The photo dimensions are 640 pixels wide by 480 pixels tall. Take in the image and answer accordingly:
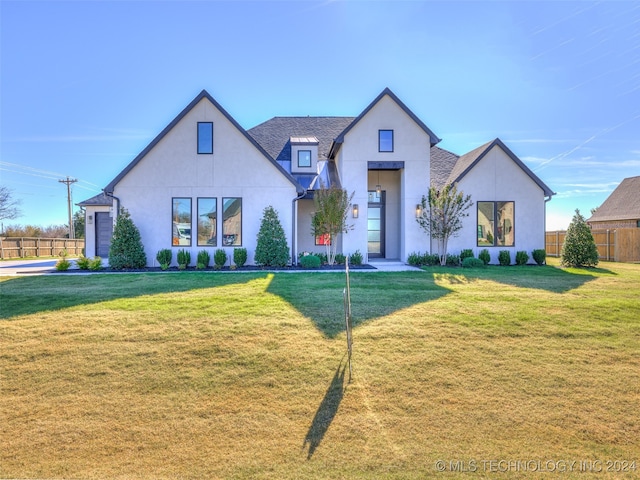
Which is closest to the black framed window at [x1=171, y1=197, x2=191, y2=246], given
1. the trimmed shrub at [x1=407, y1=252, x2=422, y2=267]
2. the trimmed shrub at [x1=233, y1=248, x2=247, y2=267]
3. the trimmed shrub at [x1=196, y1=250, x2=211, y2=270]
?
the trimmed shrub at [x1=196, y1=250, x2=211, y2=270]

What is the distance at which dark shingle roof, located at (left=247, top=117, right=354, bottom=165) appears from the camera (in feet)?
63.2

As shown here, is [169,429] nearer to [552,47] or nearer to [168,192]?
[168,192]

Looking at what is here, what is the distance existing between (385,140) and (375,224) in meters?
4.02

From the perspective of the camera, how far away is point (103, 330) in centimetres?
581

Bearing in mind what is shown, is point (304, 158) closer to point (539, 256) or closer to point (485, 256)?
point (485, 256)

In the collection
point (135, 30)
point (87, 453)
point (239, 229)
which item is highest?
point (135, 30)

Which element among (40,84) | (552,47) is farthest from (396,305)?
(40,84)

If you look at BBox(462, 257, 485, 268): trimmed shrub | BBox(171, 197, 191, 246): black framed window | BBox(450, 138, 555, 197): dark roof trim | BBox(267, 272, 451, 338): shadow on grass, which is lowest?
BBox(267, 272, 451, 338): shadow on grass

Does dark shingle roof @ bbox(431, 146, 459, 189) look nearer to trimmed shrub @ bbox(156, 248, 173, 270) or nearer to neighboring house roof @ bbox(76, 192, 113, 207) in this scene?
trimmed shrub @ bbox(156, 248, 173, 270)

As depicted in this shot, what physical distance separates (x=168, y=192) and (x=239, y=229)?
3.16m

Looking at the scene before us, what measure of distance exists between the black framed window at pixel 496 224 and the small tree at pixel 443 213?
845 mm

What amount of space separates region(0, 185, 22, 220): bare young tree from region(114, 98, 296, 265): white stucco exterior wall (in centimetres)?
2532

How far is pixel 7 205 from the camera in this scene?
101 ft

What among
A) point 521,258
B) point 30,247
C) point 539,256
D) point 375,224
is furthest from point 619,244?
point 30,247
